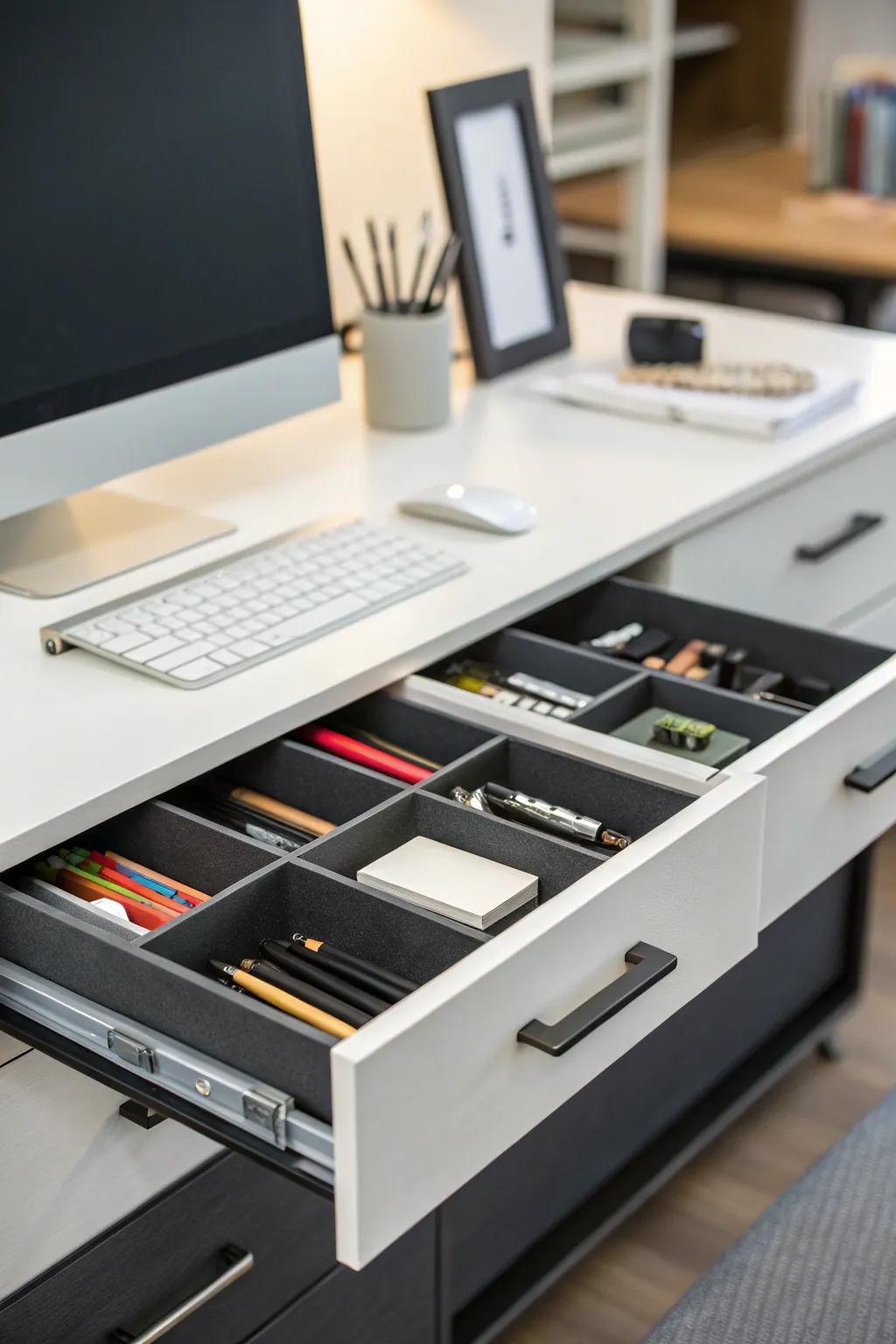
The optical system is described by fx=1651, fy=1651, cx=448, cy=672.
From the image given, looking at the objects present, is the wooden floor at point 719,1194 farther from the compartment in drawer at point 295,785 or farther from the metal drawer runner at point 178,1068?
the metal drawer runner at point 178,1068

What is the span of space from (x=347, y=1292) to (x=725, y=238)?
2.22 meters

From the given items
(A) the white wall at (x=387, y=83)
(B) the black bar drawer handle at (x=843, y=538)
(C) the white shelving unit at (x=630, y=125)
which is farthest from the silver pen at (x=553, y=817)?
(C) the white shelving unit at (x=630, y=125)

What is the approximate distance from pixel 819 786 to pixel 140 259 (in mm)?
684

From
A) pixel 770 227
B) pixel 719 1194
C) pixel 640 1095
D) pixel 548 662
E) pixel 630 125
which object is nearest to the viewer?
pixel 548 662

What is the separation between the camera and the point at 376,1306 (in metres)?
1.39

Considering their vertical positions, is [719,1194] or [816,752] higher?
[816,752]

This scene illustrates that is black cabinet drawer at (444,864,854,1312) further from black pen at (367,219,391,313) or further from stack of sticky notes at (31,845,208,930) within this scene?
black pen at (367,219,391,313)

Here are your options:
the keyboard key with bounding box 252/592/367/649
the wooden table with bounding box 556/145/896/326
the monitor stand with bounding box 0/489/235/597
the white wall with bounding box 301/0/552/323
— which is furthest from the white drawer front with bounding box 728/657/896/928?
the wooden table with bounding box 556/145/896/326

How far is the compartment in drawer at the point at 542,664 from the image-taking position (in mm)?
1304

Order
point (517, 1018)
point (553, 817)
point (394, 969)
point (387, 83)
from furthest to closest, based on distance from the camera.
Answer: point (387, 83) → point (553, 817) → point (394, 969) → point (517, 1018)

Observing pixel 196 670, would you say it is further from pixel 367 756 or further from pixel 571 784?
pixel 571 784

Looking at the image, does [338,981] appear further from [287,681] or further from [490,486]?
[490,486]

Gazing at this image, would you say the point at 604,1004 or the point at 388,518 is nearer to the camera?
the point at 604,1004

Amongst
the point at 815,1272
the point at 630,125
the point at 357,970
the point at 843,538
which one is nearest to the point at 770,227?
the point at 630,125
